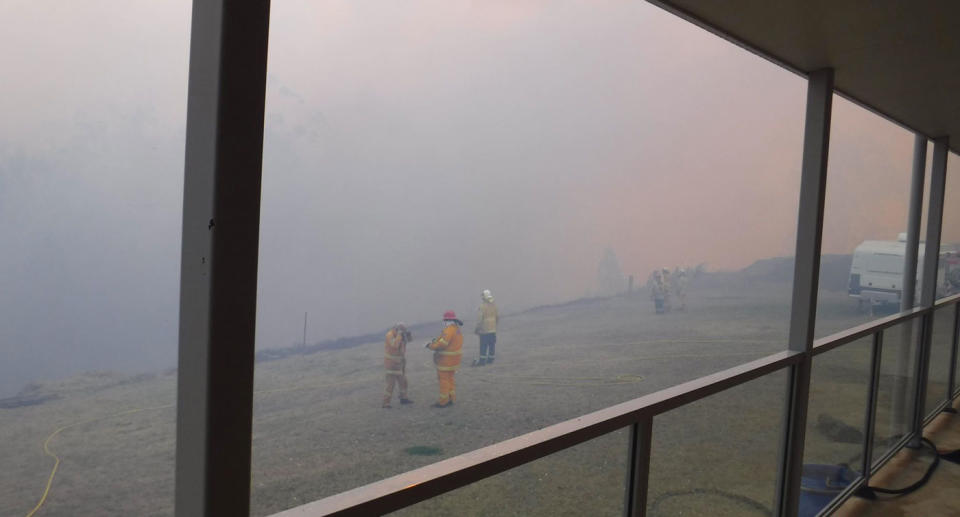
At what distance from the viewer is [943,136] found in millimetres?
3619

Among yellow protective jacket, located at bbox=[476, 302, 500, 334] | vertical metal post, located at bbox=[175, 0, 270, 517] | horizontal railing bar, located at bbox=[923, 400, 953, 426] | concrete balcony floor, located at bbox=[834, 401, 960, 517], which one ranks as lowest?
yellow protective jacket, located at bbox=[476, 302, 500, 334]

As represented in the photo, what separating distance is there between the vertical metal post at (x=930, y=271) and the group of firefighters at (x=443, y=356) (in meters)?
15.1

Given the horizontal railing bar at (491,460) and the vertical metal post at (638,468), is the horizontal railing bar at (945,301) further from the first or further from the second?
the vertical metal post at (638,468)

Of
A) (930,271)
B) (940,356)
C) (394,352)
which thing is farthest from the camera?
(394,352)

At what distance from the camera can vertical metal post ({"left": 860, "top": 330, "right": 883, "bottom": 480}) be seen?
294 centimetres

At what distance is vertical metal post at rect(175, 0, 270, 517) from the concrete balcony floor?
2.94 metres

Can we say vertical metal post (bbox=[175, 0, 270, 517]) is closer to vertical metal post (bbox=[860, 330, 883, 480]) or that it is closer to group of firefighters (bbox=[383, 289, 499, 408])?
vertical metal post (bbox=[860, 330, 883, 480])

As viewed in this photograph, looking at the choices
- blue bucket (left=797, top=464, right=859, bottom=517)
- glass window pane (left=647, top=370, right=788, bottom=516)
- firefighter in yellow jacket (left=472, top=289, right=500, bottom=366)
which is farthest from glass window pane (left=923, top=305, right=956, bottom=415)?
firefighter in yellow jacket (left=472, top=289, right=500, bottom=366)

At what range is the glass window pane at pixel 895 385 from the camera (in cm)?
311

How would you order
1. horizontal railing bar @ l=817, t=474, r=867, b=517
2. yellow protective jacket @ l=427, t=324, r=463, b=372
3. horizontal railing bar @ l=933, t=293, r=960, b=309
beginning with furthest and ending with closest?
yellow protective jacket @ l=427, t=324, r=463, b=372 → horizontal railing bar @ l=933, t=293, r=960, b=309 → horizontal railing bar @ l=817, t=474, r=867, b=517

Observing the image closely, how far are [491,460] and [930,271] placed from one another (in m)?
3.97

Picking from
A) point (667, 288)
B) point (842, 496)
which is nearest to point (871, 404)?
point (842, 496)

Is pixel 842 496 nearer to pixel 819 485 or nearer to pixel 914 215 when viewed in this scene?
pixel 819 485

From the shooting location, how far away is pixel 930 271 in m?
3.82
